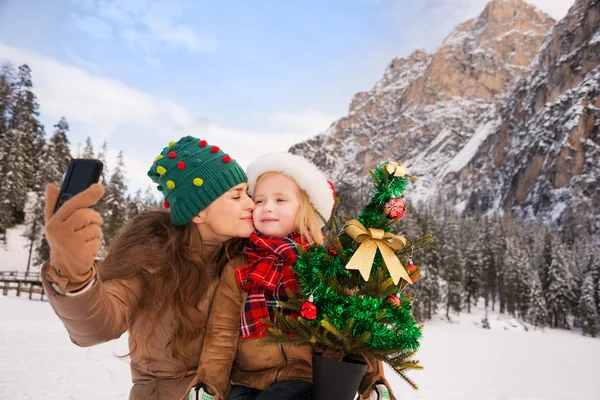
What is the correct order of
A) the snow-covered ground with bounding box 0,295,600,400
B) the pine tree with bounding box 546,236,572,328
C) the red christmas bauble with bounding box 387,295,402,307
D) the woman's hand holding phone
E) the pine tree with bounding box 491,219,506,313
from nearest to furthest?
the woman's hand holding phone, the red christmas bauble with bounding box 387,295,402,307, the snow-covered ground with bounding box 0,295,600,400, the pine tree with bounding box 546,236,572,328, the pine tree with bounding box 491,219,506,313

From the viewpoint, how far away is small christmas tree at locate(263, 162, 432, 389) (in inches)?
78.1

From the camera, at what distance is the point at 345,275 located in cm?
217

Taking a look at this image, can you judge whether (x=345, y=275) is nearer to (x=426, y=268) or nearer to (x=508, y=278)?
(x=426, y=268)

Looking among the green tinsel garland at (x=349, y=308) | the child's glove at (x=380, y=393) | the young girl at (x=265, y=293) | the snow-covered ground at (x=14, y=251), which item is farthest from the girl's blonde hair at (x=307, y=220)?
the snow-covered ground at (x=14, y=251)

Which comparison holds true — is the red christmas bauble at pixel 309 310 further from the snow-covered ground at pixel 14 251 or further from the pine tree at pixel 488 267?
the pine tree at pixel 488 267

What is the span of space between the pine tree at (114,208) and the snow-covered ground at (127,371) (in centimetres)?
1143

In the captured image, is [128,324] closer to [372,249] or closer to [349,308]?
[349,308]

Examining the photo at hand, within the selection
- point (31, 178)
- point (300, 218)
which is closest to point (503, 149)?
point (31, 178)

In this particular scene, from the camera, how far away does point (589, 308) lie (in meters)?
40.2

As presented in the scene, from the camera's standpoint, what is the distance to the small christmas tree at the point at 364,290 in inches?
78.1

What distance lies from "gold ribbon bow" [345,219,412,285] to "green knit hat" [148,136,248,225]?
108cm

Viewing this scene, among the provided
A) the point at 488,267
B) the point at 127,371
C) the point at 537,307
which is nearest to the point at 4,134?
the point at 127,371

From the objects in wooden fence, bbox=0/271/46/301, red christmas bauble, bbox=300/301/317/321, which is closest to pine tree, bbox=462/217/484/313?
wooden fence, bbox=0/271/46/301

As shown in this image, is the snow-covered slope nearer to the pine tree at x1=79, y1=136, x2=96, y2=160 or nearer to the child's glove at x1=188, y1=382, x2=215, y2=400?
the pine tree at x1=79, y1=136, x2=96, y2=160
